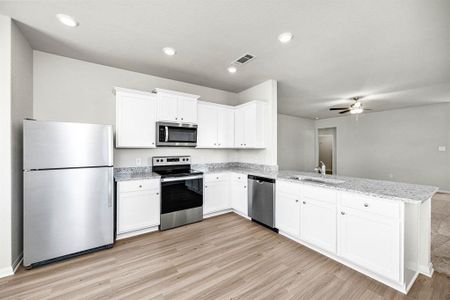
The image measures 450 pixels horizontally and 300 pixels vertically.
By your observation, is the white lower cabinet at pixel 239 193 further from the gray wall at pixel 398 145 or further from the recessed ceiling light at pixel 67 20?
the gray wall at pixel 398 145

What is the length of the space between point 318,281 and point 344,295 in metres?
0.24

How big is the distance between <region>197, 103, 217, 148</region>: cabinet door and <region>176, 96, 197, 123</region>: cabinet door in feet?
0.57

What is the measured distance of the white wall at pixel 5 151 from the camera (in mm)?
1923

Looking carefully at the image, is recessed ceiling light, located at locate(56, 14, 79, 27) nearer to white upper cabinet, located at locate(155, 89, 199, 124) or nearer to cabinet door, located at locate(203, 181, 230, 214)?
white upper cabinet, located at locate(155, 89, 199, 124)

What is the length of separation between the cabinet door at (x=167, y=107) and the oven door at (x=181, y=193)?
3.50 ft

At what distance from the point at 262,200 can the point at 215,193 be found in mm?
947

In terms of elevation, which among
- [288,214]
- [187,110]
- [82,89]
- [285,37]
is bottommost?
[288,214]

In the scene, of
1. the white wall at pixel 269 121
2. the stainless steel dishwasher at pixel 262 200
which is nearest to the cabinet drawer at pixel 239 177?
the stainless steel dishwasher at pixel 262 200

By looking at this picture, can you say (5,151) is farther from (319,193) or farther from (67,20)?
(319,193)

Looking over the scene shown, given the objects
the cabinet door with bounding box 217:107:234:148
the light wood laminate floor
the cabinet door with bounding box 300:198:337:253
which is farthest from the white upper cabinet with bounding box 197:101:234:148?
the cabinet door with bounding box 300:198:337:253

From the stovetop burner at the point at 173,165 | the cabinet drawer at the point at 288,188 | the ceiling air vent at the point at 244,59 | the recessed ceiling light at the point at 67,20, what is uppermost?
the recessed ceiling light at the point at 67,20

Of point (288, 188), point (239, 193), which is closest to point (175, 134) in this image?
point (239, 193)

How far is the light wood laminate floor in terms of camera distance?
174 cm

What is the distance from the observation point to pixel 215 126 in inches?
152
